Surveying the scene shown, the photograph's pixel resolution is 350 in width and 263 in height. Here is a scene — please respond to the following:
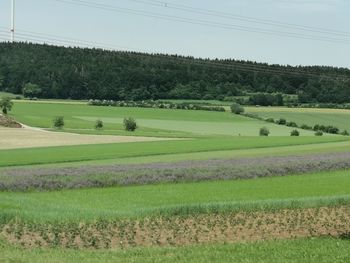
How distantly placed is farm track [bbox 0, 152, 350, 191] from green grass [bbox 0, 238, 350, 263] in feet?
49.9

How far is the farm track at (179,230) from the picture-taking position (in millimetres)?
16203

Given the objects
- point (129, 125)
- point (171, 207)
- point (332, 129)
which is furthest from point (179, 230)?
point (332, 129)

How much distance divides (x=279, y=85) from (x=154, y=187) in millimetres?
110541

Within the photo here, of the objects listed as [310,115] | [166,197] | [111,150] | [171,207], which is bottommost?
[310,115]

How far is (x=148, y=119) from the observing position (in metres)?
111

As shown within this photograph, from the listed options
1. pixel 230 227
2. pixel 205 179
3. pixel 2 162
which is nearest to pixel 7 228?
pixel 230 227

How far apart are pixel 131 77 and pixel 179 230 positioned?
12374 cm

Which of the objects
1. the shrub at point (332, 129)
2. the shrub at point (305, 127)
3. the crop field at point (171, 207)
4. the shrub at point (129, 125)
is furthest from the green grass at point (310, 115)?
the crop field at point (171, 207)

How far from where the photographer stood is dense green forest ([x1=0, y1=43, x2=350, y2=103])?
135m

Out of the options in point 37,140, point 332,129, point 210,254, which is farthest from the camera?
point 332,129

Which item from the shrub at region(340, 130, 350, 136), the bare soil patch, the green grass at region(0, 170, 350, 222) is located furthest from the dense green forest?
the green grass at region(0, 170, 350, 222)

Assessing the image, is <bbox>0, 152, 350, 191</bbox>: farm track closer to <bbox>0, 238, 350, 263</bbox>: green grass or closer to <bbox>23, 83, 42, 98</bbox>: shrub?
<bbox>0, 238, 350, 263</bbox>: green grass

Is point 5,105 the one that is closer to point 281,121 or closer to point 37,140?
point 281,121

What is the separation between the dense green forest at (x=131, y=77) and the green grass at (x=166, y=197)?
99.9 m
